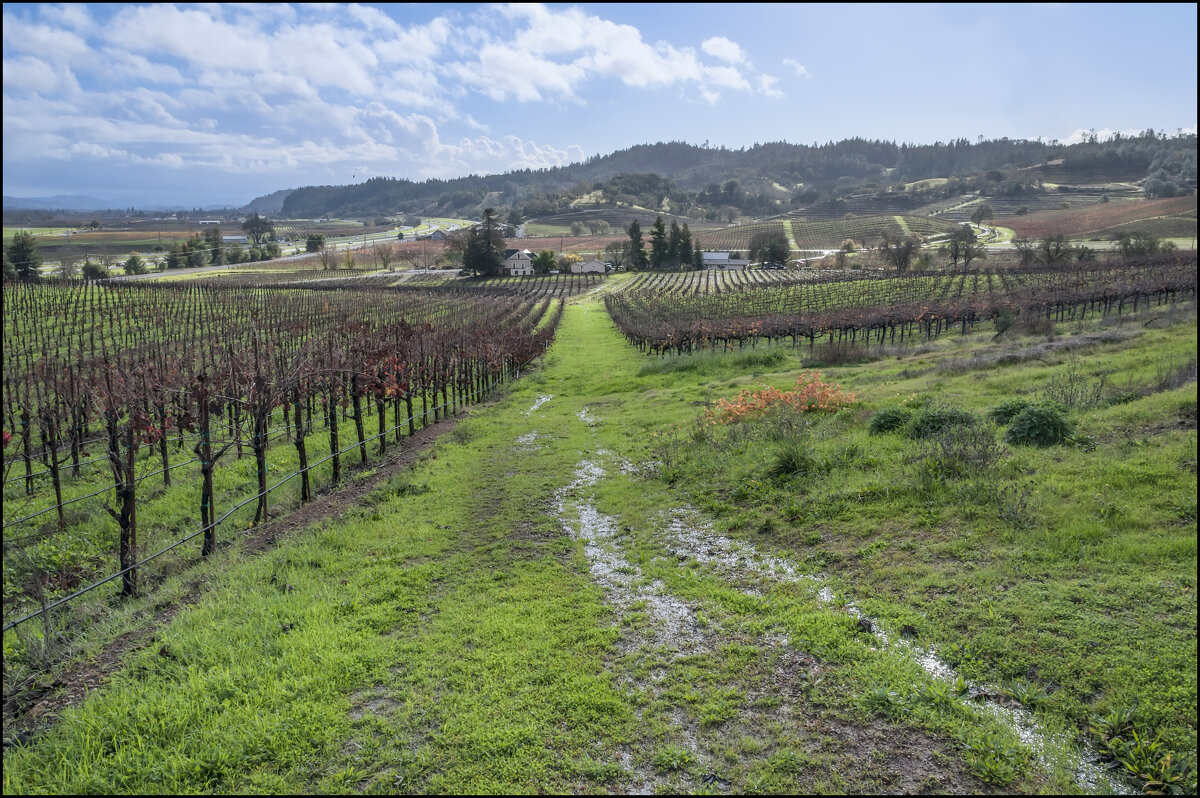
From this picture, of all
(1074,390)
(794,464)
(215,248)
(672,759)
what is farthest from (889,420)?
(215,248)

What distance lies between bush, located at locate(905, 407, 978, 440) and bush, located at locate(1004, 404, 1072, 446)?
→ 74 cm

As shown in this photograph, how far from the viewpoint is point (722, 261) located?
4715 inches

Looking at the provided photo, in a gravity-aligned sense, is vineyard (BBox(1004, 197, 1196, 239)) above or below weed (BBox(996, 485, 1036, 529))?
above

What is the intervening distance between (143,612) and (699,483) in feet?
28.6

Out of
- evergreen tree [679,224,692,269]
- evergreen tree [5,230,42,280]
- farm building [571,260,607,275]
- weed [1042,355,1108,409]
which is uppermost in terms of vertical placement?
evergreen tree [679,224,692,269]

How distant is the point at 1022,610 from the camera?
5.59m

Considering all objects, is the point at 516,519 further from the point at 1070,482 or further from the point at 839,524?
the point at 1070,482

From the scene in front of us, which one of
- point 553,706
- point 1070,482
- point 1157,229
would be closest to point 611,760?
point 553,706

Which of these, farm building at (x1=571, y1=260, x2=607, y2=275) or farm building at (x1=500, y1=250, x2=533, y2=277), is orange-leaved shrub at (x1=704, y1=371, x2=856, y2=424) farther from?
farm building at (x1=500, y1=250, x2=533, y2=277)

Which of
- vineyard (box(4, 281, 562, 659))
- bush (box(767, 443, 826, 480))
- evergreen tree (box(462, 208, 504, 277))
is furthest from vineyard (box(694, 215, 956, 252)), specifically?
bush (box(767, 443, 826, 480))

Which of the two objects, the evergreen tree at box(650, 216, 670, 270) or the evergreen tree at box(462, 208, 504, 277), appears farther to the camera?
the evergreen tree at box(650, 216, 670, 270)

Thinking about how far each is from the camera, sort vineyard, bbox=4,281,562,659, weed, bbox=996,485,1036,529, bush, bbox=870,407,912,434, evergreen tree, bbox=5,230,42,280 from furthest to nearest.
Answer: evergreen tree, bbox=5,230,42,280
bush, bbox=870,407,912,434
vineyard, bbox=4,281,562,659
weed, bbox=996,485,1036,529

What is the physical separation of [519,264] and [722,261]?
136 ft

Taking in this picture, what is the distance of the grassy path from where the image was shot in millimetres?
4469
